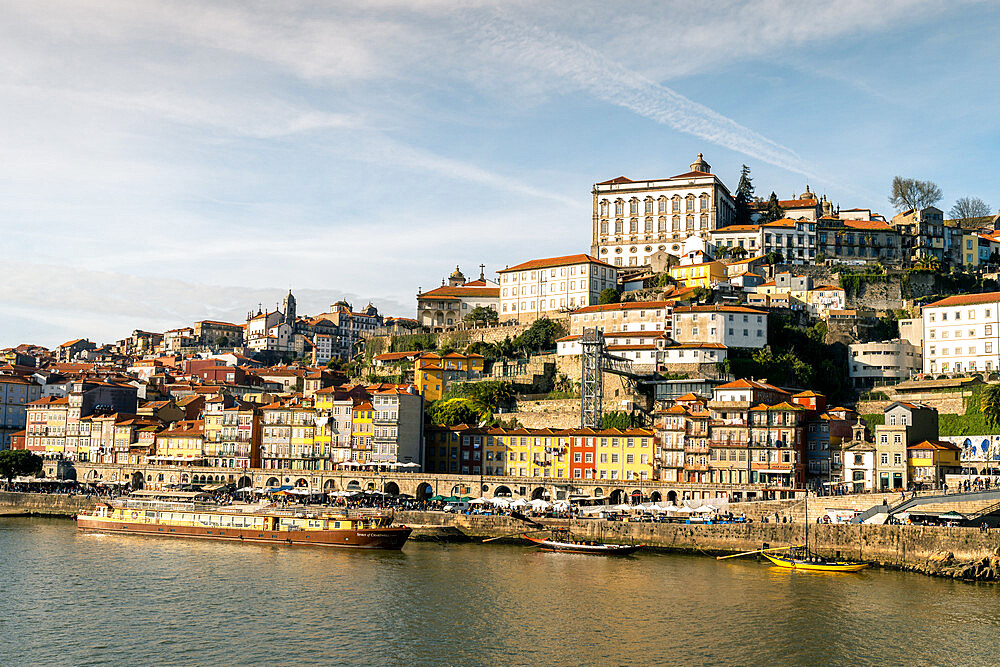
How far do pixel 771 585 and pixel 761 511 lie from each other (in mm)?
13333

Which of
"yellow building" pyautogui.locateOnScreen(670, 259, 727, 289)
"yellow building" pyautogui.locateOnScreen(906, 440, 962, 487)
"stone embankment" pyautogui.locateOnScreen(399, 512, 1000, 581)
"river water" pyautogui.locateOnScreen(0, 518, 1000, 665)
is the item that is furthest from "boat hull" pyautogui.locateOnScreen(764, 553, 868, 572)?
"yellow building" pyautogui.locateOnScreen(670, 259, 727, 289)

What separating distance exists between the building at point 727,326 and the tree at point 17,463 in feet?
191

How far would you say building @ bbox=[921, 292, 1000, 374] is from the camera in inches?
3219

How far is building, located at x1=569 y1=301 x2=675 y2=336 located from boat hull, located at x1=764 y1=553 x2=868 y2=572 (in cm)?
3707

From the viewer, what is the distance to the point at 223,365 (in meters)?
132

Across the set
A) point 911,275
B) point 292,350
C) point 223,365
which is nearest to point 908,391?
point 911,275

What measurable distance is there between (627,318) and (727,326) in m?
9.96

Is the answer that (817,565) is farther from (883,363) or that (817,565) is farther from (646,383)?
(883,363)

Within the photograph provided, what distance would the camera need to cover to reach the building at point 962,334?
3219 inches

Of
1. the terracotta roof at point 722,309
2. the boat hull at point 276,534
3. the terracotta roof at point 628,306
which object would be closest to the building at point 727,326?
the terracotta roof at point 722,309

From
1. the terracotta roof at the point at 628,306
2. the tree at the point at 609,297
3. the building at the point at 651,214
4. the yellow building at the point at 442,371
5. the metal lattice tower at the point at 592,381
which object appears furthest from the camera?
the building at the point at 651,214

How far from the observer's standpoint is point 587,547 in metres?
57.4

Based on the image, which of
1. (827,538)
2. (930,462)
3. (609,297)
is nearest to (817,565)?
(827,538)

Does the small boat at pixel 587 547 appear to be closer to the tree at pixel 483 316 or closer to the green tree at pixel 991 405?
the green tree at pixel 991 405
